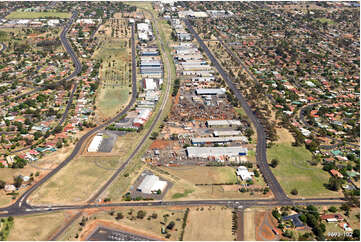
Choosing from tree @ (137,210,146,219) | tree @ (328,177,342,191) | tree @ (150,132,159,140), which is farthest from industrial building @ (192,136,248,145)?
tree @ (137,210,146,219)

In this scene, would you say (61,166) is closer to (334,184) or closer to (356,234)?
(334,184)

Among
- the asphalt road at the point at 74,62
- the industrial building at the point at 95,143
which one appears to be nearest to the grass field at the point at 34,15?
the asphalt road at the point at 74,62

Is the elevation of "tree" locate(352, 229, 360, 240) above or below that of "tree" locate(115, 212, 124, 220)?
below

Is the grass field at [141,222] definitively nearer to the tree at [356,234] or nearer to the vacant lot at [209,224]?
the vacant lot at [209,224]

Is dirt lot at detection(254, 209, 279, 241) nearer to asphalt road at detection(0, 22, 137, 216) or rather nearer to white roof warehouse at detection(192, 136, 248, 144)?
white roof warehouse at detection(192, 136, 248, 144)

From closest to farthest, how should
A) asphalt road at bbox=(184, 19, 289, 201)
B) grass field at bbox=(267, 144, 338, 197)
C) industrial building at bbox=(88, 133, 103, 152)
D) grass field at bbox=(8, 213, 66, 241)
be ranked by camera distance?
grass field at bbox=(8, 213, 66, 241), asphalt road at bbox=(184, 19, 289, 201), grass field at bbox=(267, 144, 338, 197), industrial building at bbox=(88, 133, 103, 152)

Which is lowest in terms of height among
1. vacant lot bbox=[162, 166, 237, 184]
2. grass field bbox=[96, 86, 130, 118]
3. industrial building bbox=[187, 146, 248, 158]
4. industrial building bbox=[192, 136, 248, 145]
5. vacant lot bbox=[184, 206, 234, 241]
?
vacant lot bbox=[184, 206, 234, 241]
